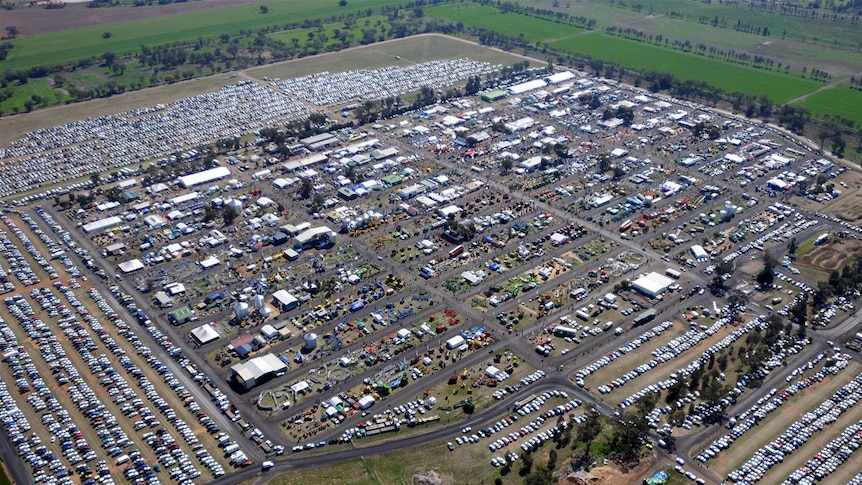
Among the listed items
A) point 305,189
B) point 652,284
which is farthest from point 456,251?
point 305,189

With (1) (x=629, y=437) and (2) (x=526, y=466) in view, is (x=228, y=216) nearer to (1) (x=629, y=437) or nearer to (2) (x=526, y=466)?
(2) (x=526, y=466)

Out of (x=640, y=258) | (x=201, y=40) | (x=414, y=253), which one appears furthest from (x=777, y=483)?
(x=201, y=40)

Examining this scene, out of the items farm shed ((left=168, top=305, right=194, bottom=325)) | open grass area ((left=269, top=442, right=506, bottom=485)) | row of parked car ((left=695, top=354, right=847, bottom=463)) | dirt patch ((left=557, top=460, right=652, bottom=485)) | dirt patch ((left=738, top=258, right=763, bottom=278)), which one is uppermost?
dirt patch ((left=738, top=258, right=763, bottom=278))

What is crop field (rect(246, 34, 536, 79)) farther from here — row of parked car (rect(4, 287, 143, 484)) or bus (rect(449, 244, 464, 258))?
row of parked car (rect(4, 287, 143, 484))

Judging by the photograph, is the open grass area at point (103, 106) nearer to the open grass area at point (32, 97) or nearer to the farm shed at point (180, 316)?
the open grass area at point (32, 97)

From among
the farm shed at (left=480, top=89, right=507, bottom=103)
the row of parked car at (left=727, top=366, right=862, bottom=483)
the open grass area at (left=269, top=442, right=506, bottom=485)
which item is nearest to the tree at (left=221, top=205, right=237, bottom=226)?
the open grass area at (left=269, top=442, right=506, bottom=485)

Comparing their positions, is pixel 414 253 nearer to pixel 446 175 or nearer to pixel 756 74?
pixel 446 175
